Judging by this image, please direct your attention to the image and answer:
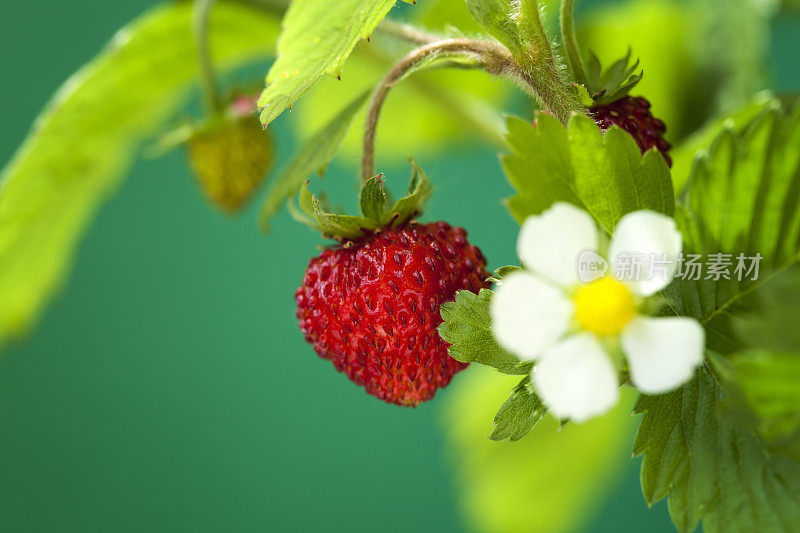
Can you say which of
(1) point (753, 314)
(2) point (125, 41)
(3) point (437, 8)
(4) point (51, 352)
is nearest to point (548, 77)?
(1) point (753, 314)

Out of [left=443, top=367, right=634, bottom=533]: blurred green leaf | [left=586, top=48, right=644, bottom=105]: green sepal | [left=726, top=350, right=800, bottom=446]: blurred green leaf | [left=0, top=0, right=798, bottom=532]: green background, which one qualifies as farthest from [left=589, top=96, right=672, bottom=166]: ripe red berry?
[left=0, top=0, right=798, bottom=532]: green background

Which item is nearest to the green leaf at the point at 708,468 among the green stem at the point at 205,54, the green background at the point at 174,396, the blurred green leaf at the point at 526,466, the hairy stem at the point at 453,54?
the hairy stem at the point at 453,54

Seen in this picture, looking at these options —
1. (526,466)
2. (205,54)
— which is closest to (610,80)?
(205,54)

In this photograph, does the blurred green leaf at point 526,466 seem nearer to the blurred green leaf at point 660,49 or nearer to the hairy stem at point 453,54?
the blurred green leaf at point 660,49

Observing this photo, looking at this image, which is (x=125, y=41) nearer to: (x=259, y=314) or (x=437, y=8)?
(x=437, y=8)

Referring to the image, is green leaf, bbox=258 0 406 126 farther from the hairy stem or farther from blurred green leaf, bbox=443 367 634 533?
blurred green leaf, bbox=443 367 634 533
